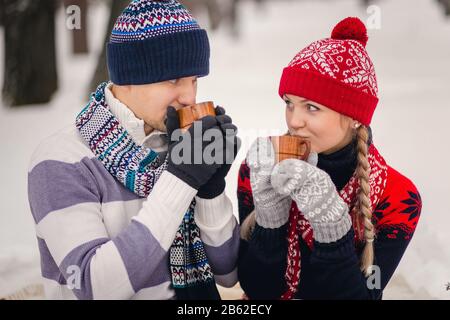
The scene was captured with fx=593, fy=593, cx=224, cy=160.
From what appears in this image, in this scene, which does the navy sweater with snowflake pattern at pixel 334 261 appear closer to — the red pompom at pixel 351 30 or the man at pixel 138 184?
the man at pixel 138 184

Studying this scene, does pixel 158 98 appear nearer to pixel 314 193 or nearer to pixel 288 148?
pixel 288 148

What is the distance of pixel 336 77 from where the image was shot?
6.55 feet

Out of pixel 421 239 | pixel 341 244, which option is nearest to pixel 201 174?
pixel 341 244

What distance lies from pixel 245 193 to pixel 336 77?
1.89 feet

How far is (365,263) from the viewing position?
6.58ft

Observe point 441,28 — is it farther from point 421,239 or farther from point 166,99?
point 166,99

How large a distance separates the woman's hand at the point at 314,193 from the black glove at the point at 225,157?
14cm

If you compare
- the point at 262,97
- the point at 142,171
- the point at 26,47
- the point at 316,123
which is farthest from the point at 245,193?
the point at 26,47

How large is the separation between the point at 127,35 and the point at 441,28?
594 cm

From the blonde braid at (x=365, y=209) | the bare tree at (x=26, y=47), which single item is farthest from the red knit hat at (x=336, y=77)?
the bare tree at (x=26, y=47)

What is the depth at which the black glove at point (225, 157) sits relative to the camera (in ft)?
5.85

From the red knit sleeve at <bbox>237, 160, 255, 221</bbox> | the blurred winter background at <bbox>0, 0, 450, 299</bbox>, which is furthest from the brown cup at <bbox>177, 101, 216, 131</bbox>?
the blurred winter background at <bbox>0, 0, 450, 299</bbox>

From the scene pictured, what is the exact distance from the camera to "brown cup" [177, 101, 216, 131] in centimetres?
180

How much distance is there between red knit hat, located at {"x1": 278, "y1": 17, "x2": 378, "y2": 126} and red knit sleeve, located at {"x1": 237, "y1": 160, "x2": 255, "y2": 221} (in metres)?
0.37
